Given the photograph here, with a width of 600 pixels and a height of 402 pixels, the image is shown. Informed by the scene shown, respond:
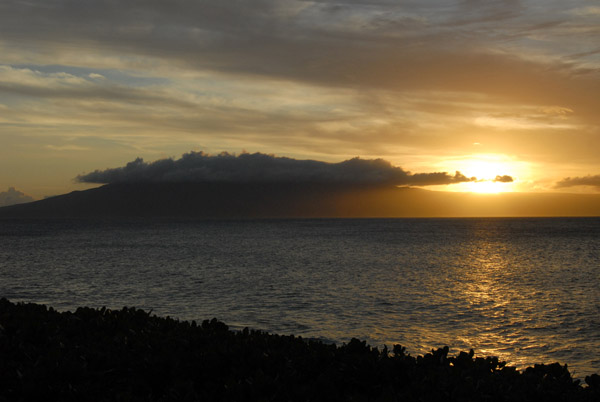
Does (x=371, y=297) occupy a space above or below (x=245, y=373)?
below

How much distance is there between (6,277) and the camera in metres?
46.3

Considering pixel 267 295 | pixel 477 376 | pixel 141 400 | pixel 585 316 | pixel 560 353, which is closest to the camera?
pixel 141 400

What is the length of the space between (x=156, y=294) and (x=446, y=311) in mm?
18373

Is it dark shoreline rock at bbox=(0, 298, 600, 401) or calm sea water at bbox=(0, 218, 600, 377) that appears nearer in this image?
Result: dark shoreline rock at bbox=(0, 298, 600, 401)

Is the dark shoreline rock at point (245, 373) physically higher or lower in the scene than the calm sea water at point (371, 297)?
higher

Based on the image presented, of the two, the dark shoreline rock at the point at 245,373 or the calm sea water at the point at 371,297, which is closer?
the dark shoreline rock at the point at 245,373

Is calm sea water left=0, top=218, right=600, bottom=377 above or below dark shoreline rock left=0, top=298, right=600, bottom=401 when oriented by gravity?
below

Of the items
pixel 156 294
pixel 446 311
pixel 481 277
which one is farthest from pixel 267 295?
pixel 481 277

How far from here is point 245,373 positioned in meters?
9.22

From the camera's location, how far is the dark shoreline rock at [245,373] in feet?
26.1

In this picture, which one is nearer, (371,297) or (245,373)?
(245,373)

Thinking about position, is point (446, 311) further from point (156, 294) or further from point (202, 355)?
point (202, 355)

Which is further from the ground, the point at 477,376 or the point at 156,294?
the point at 477,376

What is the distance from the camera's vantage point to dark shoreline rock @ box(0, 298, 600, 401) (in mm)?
7965
